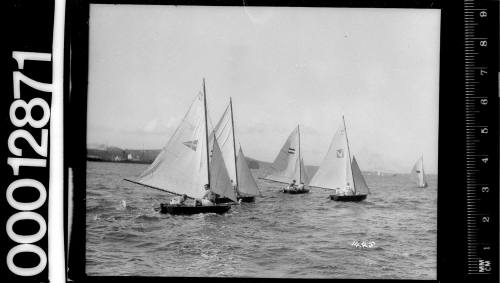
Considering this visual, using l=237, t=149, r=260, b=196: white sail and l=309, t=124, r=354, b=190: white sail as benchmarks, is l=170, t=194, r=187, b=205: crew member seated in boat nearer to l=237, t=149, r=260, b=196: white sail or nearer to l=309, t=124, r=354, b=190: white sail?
l=237, t=149, r=260, b=196: white sail

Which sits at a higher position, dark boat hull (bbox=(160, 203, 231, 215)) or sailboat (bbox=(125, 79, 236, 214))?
sailboat (bbox=(125, 79, 236, 214))

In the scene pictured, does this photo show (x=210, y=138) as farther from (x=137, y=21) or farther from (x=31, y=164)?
(x=31, y=164)

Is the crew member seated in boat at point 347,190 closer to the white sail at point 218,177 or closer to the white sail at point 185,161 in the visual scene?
the white sail at point 218,177

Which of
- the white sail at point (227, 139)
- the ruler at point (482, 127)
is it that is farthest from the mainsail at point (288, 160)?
the ruler at point (482, 127)

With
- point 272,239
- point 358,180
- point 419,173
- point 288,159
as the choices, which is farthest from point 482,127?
point 272,239

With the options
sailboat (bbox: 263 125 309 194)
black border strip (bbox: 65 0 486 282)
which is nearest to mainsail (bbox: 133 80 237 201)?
sailboat (bbox: 263 125 309 194)

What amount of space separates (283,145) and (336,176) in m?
0.38

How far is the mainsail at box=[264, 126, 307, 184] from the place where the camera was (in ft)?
9.53

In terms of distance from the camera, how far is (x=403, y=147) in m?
2.96

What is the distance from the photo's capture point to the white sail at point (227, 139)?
2939 millimetres

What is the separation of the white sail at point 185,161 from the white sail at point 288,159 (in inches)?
18.4

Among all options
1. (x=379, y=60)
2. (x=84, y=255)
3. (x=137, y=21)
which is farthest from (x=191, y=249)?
(x=379, y=60)

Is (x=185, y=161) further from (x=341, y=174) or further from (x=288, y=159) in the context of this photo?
(x=341, y=174)

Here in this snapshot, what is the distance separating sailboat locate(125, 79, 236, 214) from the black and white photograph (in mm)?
18
